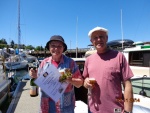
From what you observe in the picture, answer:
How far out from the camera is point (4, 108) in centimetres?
780

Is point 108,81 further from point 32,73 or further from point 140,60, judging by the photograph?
point 140,60

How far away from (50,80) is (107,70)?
30.3 inches

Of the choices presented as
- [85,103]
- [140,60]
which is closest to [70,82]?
[85,103]

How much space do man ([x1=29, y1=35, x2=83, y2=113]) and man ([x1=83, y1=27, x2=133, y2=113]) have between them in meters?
0.29

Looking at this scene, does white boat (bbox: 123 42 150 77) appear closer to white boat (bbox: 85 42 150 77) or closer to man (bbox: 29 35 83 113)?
white boat (bbox: 85 42 150 77)

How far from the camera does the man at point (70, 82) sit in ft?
8.69

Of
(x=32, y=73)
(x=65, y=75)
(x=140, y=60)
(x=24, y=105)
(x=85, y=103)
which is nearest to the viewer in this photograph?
(x=65, y=75)

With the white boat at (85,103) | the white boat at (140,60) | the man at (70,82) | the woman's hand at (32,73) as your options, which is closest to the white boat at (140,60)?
the white boat at (140,60)

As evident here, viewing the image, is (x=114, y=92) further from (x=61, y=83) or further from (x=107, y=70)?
(x=61, y=83)

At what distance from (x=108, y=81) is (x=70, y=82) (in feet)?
1.75

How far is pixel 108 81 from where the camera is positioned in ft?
7.65

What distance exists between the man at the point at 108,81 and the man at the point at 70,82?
0.29 metres

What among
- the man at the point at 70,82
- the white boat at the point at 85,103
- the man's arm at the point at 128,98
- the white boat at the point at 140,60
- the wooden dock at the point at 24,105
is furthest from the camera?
the white boat at the point at 140,60

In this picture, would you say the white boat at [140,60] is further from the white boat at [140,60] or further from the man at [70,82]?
the man at [70,82]
